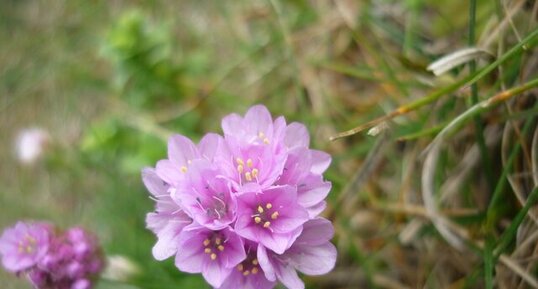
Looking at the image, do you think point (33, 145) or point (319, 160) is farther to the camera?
point (33, 145)

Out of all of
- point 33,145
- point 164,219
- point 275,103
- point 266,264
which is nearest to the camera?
point 266,264

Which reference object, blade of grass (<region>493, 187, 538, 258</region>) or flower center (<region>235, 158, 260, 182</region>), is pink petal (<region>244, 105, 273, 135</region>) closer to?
flower center (<region>235, 158, 260, 182</region>)

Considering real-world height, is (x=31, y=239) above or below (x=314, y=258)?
above

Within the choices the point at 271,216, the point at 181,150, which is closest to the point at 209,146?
the point at 181,150

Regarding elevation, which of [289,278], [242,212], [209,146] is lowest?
[289,278]

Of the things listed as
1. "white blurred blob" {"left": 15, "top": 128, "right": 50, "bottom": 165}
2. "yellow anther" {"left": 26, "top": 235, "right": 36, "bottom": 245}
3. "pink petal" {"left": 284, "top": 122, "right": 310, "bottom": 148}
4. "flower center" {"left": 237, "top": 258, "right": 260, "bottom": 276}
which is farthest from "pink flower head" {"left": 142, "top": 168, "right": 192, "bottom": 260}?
"white blurred blob" {"left": 15, "top": 128, "right": 50, "bottom": 165}

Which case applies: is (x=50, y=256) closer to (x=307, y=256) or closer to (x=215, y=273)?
(x=215, y=273)
